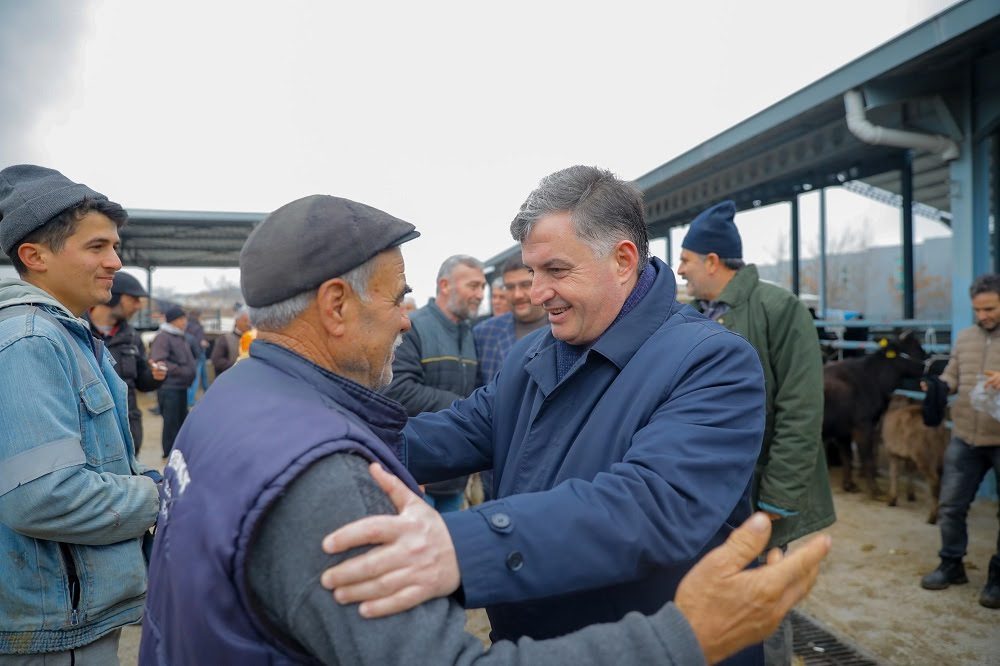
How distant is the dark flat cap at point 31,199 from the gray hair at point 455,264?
8.06 feet

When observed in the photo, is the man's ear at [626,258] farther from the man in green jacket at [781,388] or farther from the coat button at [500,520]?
the man in green jacket at [781,388]

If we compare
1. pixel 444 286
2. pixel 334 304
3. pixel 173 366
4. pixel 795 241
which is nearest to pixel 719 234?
pixel 444 286

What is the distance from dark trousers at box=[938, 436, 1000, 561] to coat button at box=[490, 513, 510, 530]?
4.57 meters

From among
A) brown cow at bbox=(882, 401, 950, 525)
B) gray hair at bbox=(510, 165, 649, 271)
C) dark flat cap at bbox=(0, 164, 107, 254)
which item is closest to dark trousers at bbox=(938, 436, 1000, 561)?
brown cow at bbox=(882, 401, 950, 525)

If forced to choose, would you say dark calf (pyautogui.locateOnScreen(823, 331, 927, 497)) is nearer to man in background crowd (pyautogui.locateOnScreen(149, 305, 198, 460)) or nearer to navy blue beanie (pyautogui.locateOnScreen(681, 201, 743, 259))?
navy blue beanie (pyautogui.locateOnScreen(681, 201, 743, 259))

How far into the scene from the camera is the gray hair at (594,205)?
1.84 metres

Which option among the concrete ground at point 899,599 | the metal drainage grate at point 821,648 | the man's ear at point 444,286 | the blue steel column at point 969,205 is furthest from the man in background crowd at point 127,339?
the blue steel column at point 969,205

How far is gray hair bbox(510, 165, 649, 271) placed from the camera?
1842mm

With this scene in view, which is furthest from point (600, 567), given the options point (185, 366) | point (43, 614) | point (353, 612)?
point (185, 366)

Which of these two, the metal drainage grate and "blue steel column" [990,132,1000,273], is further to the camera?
"blue steel column" [990,132,1000,273]

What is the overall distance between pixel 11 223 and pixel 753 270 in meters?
3.30

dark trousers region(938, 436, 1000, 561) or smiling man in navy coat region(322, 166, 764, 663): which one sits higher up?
smiling man in navy coat region(322, 166, 764, 663)

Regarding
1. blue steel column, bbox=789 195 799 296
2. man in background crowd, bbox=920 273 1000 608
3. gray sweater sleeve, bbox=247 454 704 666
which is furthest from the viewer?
blue steel column, bbox=789 195 799 296

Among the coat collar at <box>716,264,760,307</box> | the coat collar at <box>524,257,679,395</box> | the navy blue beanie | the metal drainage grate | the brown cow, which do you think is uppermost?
the navy blue beanie
